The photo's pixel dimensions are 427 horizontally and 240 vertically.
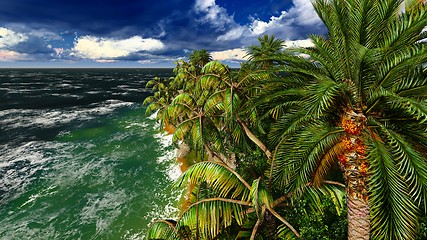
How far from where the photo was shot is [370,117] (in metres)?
6.53

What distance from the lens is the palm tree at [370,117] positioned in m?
5.53

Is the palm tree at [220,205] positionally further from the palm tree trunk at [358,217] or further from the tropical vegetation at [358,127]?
the palm tree trunk at [358,217]

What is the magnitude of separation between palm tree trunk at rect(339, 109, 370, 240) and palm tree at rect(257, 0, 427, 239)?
0.9 inches

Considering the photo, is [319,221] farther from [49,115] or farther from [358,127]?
[49,115]

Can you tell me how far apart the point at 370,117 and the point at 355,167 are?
56.4 inches

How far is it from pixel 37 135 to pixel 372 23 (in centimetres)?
5067

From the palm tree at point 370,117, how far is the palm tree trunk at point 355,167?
2 centimetres

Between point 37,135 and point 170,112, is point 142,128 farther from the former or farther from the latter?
point 170,112

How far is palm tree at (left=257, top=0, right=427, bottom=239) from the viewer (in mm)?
5531

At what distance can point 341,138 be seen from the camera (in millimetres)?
6844

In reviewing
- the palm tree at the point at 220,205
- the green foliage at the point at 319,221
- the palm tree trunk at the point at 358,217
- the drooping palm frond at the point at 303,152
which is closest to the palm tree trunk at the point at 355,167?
the palm tree trunk at the point at 358,217

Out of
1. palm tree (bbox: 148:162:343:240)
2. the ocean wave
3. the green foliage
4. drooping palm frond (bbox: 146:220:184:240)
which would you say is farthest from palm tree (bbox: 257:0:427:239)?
the ocean wave

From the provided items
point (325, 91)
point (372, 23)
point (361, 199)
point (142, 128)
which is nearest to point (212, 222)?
point (361, 199)

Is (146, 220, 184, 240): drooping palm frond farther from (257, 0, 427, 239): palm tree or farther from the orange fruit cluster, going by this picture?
the orange fruit cluster
